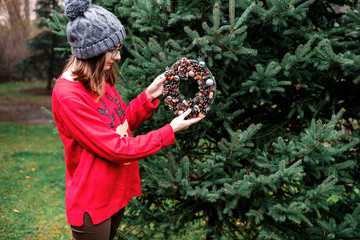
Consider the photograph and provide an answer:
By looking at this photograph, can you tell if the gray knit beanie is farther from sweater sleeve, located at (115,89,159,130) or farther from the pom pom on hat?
sweater sleeve, located at (115,89,159,130)

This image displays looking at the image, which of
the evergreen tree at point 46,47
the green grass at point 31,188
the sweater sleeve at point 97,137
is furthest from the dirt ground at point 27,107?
the sweater sleeve at point 97,137

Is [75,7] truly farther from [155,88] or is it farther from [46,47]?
[46,47]

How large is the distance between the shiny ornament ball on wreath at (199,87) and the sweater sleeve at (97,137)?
1.34 ft

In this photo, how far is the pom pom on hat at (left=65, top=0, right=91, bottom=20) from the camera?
1888 mm

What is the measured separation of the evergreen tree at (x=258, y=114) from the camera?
2.52m

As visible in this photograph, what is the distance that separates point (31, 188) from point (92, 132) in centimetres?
490

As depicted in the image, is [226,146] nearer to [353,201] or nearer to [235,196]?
[235,196]

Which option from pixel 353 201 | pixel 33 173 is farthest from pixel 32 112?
pixel 353 201

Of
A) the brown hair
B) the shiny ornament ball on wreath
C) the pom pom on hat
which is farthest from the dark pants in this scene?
the pom pom on hat

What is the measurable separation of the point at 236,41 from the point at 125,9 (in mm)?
1035

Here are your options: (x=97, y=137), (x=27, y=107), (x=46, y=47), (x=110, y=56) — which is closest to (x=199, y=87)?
(x=110, y=56)

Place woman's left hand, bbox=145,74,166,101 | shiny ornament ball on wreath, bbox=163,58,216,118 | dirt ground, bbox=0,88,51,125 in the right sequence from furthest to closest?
dirt ground, bbox=0,88,51,125 → woman's left hand, bbox=145,74,166,101 → shiny ornament ball on wreath, bbox=163,58,216,118

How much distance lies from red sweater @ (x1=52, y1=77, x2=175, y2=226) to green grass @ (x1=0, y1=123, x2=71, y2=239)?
1.49 metres

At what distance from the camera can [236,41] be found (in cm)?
251
